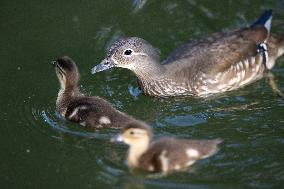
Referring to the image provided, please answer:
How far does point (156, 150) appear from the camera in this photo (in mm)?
6297

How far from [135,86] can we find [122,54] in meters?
0.59

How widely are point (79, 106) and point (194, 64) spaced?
5.00 feet

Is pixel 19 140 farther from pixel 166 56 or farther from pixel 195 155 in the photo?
pixel 166 56

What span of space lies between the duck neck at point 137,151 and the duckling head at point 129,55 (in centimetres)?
180

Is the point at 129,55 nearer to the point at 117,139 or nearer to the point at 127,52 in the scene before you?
the point at 127,52

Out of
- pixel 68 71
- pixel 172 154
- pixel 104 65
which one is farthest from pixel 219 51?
pixel 172 154

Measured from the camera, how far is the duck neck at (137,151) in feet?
20.6

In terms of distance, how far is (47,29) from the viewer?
942 centimetres

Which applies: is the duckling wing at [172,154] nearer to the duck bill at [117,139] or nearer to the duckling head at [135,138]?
the duckling head at [135,138]

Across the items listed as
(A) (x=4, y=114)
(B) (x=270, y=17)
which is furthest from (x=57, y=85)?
(B) (x=270, y=17)

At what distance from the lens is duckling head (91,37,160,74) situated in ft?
25.8

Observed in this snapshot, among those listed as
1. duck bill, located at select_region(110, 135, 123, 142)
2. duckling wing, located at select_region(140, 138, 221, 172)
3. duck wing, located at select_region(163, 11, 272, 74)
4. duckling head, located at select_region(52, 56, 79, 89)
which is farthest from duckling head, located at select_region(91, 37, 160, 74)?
duckling wing, located at select_region(140, 138, 221, 172)

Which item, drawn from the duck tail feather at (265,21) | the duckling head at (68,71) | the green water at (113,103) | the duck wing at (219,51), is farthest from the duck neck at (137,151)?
the duck tail feather at (265,21)

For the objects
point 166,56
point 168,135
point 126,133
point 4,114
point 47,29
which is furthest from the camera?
point 47,29
